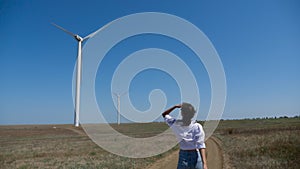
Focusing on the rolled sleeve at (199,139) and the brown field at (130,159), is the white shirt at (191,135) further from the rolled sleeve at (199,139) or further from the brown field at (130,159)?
the brown field at (130,159)

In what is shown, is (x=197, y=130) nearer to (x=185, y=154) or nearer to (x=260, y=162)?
(x=185, y=154)

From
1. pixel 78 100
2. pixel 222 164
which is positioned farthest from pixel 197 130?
pixel 78 100

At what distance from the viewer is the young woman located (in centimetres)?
519

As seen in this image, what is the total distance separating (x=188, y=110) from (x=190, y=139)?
0.55 m

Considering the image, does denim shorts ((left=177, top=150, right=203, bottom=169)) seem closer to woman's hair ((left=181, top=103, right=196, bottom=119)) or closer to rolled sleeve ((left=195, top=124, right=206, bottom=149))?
rolled sleeve ((left=195, top=124, right=206, bottom=149))

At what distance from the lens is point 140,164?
1627 cm

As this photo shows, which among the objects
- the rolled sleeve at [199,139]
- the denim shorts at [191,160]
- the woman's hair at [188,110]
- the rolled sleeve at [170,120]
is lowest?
the denim shorts at [191,160]

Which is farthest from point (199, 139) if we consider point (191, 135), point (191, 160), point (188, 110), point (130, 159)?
point (130, 159)

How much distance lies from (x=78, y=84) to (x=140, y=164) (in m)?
13.4

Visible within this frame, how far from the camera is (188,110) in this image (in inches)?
203

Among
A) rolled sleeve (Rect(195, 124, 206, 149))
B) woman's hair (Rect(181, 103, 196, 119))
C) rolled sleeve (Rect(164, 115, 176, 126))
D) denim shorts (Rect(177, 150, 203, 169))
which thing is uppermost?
woman's hair (Rect(181, 103, 196, 119))

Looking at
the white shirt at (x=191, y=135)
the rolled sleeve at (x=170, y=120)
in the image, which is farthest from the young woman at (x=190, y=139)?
the rolled sleeve at (x=170, y=120)

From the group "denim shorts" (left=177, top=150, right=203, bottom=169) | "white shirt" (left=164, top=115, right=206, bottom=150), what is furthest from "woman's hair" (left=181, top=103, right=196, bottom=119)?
"denim shorts" (left=177, top=150, right=203, bottom=169)

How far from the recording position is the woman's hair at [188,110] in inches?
203
